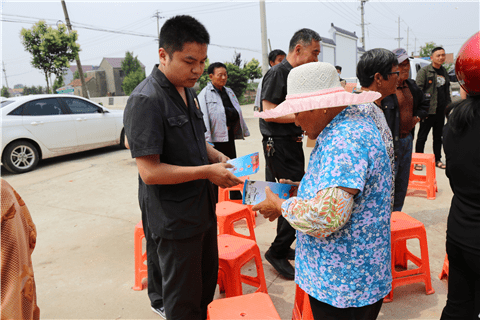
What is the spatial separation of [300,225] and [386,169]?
0.41 metres

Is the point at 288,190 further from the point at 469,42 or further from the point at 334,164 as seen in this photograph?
the point at 469,42

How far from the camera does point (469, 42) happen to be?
1.42 meters

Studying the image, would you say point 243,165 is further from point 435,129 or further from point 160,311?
point 435,129

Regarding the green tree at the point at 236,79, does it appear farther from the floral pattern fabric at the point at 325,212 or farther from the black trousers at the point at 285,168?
the floral pattern fabric at the point at 325,212

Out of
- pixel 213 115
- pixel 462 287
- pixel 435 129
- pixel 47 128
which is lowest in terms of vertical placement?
pixel 462 287

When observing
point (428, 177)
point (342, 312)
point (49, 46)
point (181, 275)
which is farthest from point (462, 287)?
point (49, 46)

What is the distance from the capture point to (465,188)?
58.4 inches

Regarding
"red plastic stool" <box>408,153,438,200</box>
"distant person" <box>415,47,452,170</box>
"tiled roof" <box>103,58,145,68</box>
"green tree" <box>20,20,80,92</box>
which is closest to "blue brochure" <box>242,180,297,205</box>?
"red plastic stool" <box>408,153,438,200</box>

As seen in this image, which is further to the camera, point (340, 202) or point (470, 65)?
point (470, 65)

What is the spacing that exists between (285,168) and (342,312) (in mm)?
1667

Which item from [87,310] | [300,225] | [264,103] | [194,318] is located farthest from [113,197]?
[300,225]

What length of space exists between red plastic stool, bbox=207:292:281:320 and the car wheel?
6650 millimetres

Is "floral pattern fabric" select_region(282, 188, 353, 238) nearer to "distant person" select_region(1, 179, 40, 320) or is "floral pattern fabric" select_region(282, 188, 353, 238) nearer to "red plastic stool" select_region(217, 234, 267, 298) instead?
"distant person" select_region(1, 179, 40, 320)

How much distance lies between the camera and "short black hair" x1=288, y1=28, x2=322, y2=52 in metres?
2.79
